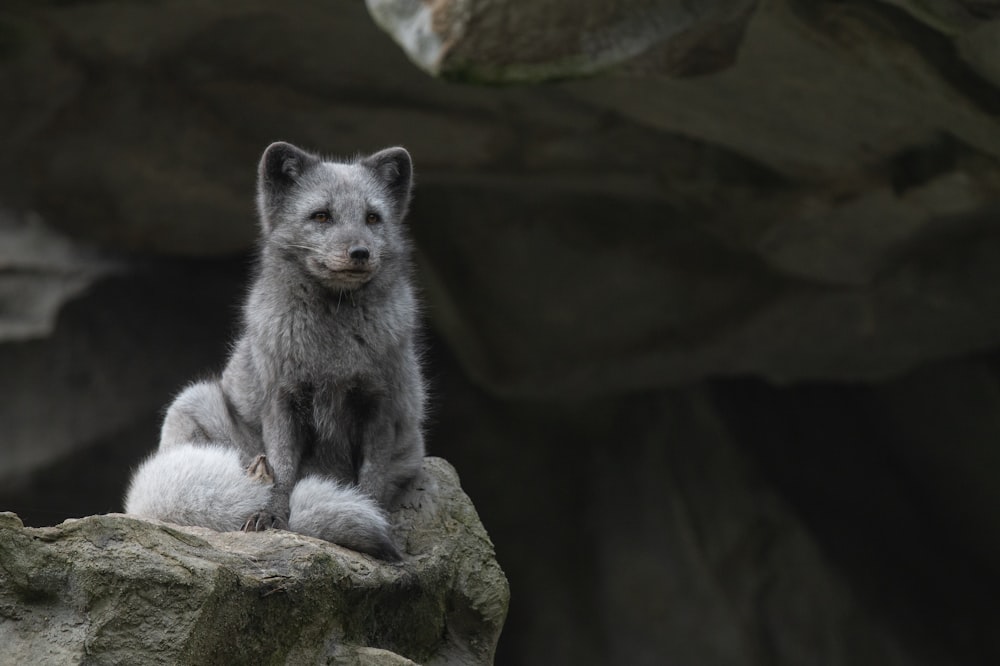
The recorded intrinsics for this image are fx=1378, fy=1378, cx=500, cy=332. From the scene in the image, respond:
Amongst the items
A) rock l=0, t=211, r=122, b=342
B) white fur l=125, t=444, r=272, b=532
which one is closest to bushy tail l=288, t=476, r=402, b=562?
white fur l=125, t=444, r=272, b=532

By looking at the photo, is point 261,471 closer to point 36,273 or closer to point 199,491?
point 199,491

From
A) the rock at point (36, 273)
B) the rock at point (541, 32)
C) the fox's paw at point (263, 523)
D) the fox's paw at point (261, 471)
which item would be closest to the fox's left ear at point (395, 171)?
the rock at point (541, 32)

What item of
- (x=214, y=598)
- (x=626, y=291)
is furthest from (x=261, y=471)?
(x=626, y=291)

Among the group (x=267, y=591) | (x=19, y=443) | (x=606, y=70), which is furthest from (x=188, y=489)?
(x=19, y=443)

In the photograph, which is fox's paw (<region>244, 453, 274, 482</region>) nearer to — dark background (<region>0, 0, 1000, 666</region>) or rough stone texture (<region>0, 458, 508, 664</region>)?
rough stone texture (<region>0, 458, 508, 664</region>)

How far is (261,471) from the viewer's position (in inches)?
165

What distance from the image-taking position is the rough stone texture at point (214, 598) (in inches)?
129

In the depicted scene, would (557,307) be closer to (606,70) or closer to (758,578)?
(758,578)

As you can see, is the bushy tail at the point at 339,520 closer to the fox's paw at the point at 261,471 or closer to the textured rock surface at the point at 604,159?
the fox's paw at the point at 261,471

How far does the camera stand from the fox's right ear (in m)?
4.47

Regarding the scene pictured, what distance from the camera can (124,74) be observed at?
303 inches

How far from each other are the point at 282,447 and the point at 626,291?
4714 mm

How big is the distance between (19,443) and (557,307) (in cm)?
337

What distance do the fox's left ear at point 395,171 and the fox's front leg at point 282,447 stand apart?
0.80m
